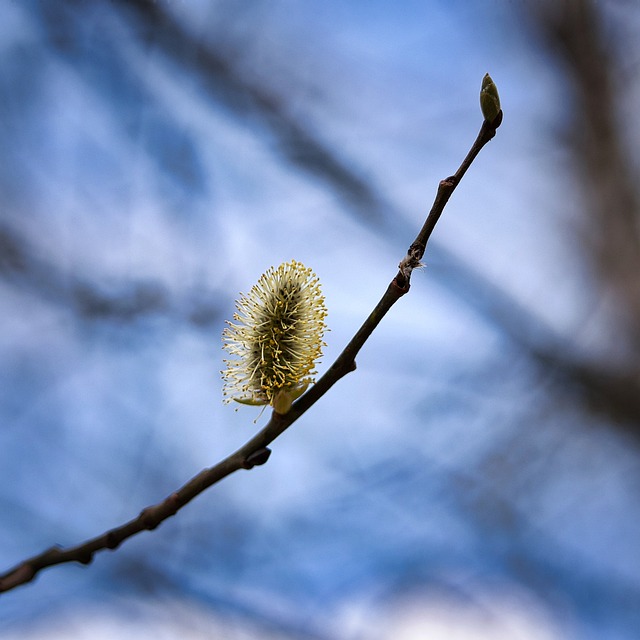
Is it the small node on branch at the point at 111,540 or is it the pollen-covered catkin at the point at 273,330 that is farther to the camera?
the pollen-covered catkin at the point at 273,330

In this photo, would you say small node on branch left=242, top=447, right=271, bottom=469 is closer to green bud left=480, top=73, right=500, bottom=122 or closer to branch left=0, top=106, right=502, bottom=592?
branch left=0, top=106, right=502, bottom=592

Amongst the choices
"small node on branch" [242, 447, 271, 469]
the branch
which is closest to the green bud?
the branch

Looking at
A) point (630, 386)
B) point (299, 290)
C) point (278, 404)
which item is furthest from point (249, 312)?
point (630, 386)

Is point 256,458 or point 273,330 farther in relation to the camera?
point 273,330

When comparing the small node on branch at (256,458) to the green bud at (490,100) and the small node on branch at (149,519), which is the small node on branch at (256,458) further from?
the green bud at (490,100)

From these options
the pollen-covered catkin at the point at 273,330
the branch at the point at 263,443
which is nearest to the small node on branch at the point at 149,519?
the branch at the point at 263,443

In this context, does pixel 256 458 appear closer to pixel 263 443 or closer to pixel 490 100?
pixel 263 443

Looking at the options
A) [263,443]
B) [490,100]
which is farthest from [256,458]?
[490,100]
